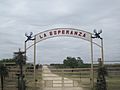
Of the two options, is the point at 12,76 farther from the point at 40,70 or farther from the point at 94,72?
the point at 94,72

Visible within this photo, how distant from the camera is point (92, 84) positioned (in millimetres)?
21594

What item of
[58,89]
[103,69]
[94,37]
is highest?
[94,37]

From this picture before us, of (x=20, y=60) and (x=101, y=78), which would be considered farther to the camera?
(x=20, y=60)

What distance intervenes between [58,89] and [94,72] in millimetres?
3158

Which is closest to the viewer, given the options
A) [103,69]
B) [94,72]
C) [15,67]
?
[103,69]

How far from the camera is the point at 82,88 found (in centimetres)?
2327

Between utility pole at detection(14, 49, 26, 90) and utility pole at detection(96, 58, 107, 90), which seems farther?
utility pole at detection(14, 49, 26, 90)

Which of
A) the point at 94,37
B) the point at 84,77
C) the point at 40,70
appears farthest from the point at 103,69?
the point at 40,70

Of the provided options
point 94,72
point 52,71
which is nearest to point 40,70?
point 52,71

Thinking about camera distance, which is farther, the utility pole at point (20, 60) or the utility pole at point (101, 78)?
the utility pole at point (20, 60)

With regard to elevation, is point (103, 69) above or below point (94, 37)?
below

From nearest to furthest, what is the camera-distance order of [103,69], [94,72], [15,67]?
[103,69], [94,72], [15,67]

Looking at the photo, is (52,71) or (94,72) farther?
(52,71)

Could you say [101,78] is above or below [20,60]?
below
